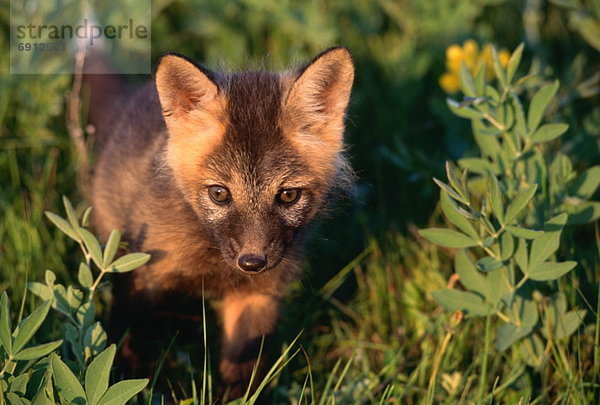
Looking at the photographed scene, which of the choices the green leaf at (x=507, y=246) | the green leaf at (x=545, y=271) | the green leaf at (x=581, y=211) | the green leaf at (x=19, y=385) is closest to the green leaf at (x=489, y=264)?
the green leaf at (x=507, y=246)

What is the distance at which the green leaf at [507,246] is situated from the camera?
3064mm

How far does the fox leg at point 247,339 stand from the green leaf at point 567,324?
1.31 meters

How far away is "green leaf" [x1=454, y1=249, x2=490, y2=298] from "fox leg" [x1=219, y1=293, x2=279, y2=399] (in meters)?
0.90

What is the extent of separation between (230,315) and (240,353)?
0.21 meters

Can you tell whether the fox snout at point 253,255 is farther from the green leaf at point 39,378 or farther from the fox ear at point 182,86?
the green leaf at point 39,378

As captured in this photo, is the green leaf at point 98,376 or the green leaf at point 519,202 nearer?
the green leaf at point 98,376

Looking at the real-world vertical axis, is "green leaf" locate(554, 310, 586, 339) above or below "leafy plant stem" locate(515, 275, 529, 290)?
below

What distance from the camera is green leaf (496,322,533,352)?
125 inches

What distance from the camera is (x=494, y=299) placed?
10.5 ft

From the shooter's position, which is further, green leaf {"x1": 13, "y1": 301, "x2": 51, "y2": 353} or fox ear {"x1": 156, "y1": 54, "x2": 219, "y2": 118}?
fox ear {"x1": 156, "y1": 54, "x2": 219, "y2": 118}

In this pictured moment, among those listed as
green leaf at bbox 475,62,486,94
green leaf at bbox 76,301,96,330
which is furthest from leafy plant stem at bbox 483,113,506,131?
green leaf at bbox 76,301,96,330

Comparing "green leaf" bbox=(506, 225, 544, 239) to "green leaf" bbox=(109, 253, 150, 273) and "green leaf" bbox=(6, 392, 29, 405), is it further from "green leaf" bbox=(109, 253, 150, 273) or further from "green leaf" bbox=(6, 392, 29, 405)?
"green leaf" bbox=(6, 392, 29, 405)

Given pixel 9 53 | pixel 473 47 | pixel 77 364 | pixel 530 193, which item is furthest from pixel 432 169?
pixel 9 53

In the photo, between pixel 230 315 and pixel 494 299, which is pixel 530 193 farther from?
pixel 230 315
